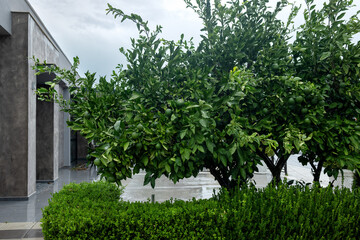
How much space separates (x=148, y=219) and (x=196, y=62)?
80.8 inches

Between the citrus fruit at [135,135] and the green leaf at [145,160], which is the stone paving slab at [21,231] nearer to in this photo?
the green leaf at [145,160]

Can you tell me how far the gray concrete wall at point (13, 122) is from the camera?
9.06 m

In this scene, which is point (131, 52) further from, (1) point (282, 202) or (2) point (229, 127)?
(1) point (282, 202)

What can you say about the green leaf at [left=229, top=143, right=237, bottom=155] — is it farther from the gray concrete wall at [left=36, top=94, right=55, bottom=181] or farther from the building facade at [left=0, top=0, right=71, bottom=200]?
the gray concrete wall at [left=36, top=94, right=55, bottom=181]

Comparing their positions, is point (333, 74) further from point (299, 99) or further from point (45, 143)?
point (45, 143)

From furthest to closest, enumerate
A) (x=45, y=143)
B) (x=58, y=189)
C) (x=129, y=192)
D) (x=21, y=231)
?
(x=45, y=143)
(x=129, y=192)
(x=58, y=189)
(x=21, y=231)

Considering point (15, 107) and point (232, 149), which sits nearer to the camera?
point (232, 149)

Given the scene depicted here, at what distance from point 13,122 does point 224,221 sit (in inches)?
309

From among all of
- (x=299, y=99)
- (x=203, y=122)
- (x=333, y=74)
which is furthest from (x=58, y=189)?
(x=333, y=74)

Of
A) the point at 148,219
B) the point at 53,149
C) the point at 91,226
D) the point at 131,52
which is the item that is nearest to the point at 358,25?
the point at 131,52

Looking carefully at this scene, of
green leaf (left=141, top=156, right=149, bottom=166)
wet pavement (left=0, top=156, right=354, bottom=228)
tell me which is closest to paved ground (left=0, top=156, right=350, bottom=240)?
wet pavement (left=0, top=156, right=354, bottom=228)

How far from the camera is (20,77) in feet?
29.8

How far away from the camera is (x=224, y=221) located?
11.3ft

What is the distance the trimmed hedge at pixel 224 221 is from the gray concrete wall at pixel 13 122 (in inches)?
244
